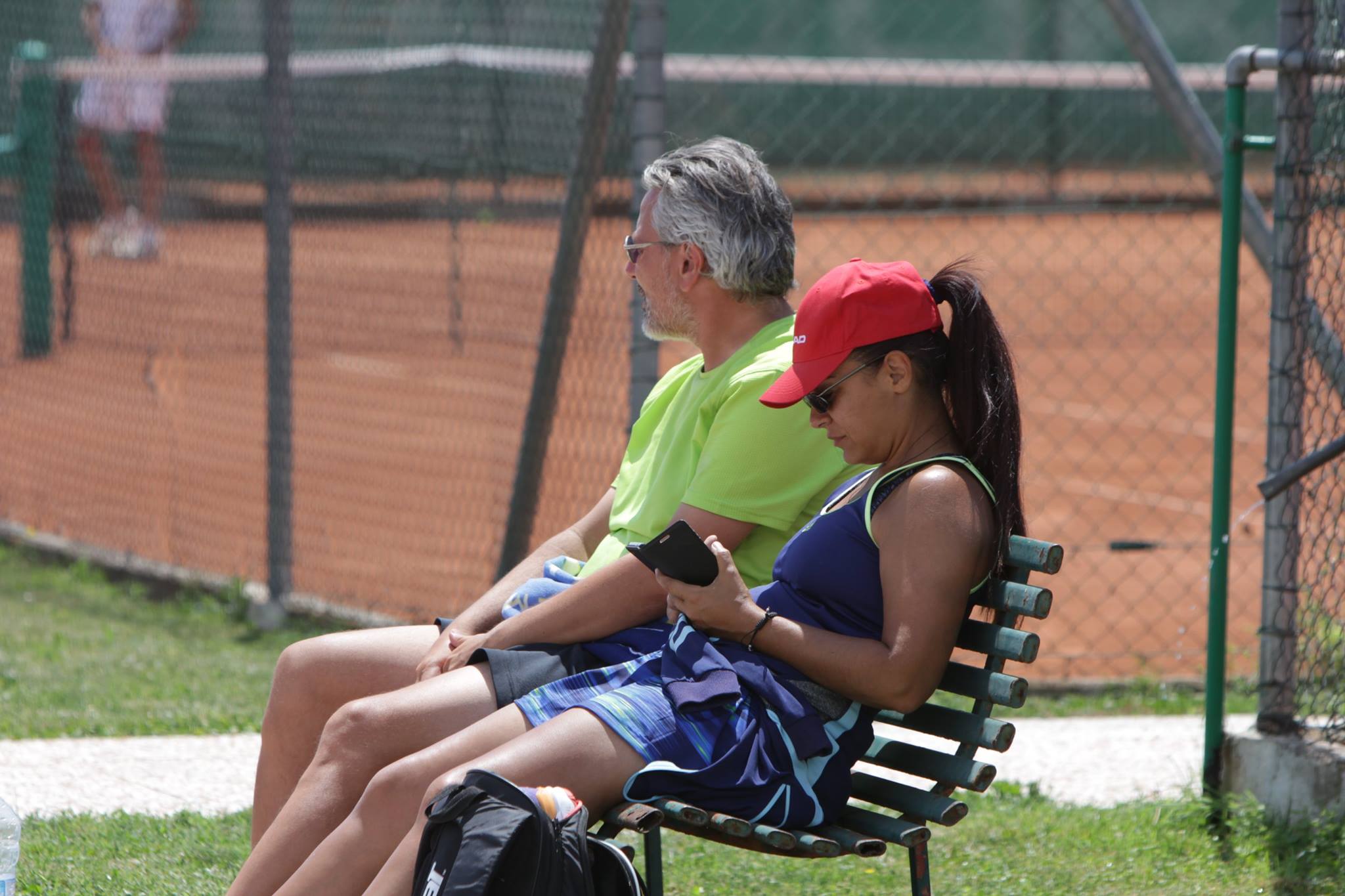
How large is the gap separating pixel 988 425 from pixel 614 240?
4.75 m

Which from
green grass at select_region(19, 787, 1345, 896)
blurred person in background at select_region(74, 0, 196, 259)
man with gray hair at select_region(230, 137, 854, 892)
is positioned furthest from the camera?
blurred person in background at select_region(74, 0, 196, 259)

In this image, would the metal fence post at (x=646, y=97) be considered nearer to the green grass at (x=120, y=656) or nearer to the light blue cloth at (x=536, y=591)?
the light blue cloth at (x=536, y=591)

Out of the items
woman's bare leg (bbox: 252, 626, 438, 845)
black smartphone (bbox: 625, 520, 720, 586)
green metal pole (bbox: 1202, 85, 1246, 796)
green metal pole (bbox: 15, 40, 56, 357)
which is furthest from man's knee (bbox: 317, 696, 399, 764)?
green metal pole (bbox: 15, 40, 56, 357)

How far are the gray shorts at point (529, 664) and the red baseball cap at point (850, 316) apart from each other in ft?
2.01

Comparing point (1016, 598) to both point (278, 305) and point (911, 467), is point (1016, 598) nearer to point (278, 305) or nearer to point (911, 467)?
point (911, 467)

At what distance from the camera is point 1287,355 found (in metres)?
3.95

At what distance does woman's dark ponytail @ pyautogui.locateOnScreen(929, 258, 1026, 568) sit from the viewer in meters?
2.83

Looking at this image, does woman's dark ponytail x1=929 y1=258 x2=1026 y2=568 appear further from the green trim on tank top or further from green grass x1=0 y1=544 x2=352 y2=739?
green grass x1=0 y1=544 x2=352 y2=739

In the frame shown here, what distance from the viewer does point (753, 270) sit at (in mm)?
3217

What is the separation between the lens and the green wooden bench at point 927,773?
2621mm

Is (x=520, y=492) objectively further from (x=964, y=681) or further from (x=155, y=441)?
(x=155, y=441)

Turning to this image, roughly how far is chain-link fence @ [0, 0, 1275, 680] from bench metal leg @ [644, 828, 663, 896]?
124 centimetres

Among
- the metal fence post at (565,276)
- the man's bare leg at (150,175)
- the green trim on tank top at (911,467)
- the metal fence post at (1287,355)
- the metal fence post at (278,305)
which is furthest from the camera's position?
the man's bare leg at (150,175)

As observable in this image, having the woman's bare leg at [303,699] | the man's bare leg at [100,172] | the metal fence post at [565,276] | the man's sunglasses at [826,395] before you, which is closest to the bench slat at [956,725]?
the man's sunglasses at [826,395]
